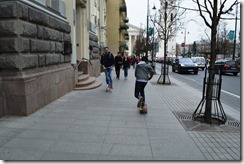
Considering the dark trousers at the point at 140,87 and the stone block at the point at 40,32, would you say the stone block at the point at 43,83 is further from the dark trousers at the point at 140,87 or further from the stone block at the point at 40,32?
the dark trousers at the point at 140,87

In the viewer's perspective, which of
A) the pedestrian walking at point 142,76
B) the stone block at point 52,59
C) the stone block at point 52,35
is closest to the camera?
the pedestrian walking at point 142,76

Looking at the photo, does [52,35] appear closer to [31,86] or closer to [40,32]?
[40,32]

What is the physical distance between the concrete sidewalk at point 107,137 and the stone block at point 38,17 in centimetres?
253

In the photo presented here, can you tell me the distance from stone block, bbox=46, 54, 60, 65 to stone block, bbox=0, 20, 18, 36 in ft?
6.05

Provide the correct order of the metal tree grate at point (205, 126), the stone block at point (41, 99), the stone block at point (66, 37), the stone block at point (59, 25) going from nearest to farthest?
1. the metal tree grate at point (205, 126)
2. the stone block at point (41, 99)
3. the stone block at point (59, 25)
4. the stone block at point (66, 37)

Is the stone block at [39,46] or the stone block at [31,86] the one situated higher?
the stone block at [39,46]

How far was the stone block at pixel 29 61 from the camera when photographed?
21.8 ft

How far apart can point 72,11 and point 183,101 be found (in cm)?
604

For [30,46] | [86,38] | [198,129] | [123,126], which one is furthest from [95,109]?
[86,38]

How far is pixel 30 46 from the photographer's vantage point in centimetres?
700

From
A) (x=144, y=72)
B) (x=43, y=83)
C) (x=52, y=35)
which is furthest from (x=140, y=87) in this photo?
(x=52, y=35)

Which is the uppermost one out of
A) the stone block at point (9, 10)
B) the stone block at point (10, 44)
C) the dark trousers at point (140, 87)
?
the stone block at point (9, 10)

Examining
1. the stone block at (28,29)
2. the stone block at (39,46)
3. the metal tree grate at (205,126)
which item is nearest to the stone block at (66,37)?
the stone block at (39,46)

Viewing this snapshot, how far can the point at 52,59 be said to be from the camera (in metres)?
8.60
